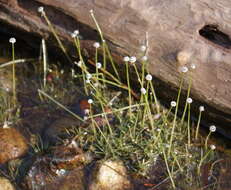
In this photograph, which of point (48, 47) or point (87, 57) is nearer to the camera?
point (87, 57)

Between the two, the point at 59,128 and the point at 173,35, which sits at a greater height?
the point at 173,35

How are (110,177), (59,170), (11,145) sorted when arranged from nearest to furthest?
(110,177)
(59,170)
(11,145)

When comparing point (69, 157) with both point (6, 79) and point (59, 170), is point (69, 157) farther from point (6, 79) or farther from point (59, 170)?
point (6, 79)

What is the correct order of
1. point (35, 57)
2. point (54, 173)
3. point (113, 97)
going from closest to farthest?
point (54, 173) → point (113, 97) → point (35, 57)

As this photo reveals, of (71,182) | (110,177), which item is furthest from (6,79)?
(110,177)

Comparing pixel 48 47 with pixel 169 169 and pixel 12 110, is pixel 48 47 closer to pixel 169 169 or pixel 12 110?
pixel 12 110

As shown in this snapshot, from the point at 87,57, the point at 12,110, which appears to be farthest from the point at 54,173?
the point at 87,57

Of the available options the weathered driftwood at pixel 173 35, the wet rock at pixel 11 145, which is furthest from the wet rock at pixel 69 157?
the weathered driftwood at pixel 173 35

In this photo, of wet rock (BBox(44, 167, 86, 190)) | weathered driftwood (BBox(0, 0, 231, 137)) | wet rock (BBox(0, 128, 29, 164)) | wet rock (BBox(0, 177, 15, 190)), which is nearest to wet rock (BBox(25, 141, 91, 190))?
wet rock (BBox(44, 167, 86, 190))
